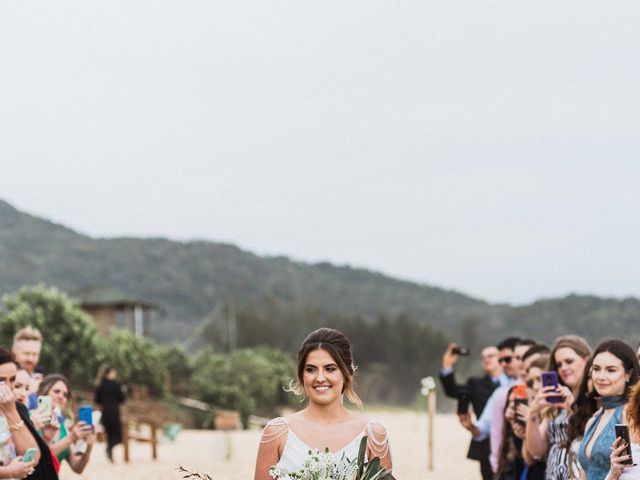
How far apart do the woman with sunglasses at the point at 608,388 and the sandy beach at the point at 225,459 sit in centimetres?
1206

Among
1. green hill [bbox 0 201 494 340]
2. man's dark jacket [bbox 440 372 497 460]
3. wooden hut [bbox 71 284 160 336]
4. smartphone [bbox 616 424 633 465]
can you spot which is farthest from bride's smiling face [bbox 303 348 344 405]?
green hill [bbox 0 201 494 340]

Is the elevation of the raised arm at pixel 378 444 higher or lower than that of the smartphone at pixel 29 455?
higher

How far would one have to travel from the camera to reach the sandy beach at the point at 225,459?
19.2 metres

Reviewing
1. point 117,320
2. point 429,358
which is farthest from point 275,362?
point 429,358

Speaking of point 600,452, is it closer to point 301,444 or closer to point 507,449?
point 301,444

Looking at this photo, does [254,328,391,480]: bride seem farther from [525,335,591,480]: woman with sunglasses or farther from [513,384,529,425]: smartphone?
[513,384,529,425]: smartphone

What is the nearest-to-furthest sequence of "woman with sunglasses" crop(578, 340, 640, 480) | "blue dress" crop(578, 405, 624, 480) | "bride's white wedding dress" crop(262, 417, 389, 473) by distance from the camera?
"bride's white wedding dress" crop(262, 417, 389, 473) → "blue dress" crop(578, 405, 624, 480) → "woman with sunglasses" crop(578, 340, 640, 480)

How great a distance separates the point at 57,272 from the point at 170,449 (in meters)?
130

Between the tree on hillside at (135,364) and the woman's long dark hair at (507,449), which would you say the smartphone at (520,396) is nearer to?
the woman's long dark hair at (507,449)

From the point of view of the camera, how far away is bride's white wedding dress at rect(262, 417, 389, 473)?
4.88m

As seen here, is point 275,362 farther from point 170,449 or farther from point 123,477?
point 123,477

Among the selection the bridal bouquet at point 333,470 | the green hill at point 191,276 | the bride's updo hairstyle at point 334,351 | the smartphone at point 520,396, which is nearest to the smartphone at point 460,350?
the smartphone at point 520,396

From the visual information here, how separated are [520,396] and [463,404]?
1.97 meters

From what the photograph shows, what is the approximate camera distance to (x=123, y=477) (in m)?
18.8
